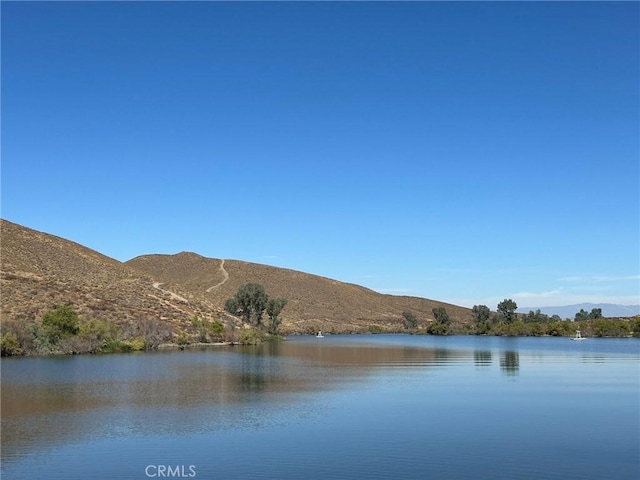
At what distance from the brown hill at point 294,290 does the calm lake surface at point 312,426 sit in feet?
367

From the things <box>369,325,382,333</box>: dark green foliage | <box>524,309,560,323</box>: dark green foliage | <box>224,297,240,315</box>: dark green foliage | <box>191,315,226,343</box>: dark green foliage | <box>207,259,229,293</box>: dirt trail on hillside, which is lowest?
<box>369,325,382,333</box>: dark green foliage

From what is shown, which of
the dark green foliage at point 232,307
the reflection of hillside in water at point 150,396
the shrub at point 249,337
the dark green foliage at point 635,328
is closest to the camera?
the reflection of hillside in water at point 150,396

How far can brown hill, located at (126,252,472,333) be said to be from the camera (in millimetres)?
157125

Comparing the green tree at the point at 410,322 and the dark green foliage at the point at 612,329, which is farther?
the green tree at the point at 410,322

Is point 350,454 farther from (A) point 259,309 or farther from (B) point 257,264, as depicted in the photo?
(B) point 257,264

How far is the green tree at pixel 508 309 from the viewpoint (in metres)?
156

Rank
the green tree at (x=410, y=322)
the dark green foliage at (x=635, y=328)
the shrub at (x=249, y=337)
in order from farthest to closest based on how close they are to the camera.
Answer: the green tree at (x=410, y=322) → the dark green foliage at (x=635, y=328) → the shrub at (x=249, y=337)

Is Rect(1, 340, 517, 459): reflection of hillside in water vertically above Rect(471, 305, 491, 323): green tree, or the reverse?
Rect(471, 305, 491, 323): green tree

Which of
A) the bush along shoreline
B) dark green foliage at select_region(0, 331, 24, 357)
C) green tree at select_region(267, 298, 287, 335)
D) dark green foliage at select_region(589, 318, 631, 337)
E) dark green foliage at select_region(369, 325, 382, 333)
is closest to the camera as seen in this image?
dark green foliage at select_region(0, 331, 24, 357)

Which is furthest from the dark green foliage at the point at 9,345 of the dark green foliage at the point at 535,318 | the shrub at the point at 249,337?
the dark green foliage at the point at 535,318

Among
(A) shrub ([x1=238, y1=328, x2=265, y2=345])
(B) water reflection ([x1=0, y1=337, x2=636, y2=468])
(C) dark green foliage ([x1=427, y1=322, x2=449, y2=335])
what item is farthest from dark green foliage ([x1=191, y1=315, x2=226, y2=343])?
(C) dark green foliage ([x1=427, y1=322, x2=449, y2=335])

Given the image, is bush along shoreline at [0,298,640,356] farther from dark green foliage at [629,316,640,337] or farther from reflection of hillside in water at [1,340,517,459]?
reflection of hillside in water at [1,340,517,459]

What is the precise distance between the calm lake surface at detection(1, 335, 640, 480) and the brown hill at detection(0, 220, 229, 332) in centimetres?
3010

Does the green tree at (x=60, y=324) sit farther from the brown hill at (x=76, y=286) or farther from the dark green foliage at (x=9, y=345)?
the brown hill at (x=76, y=286)
